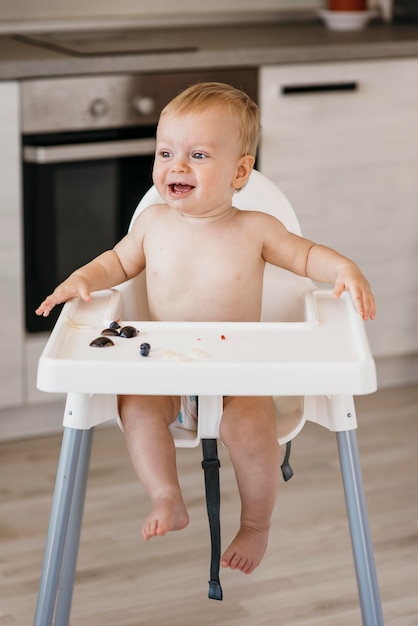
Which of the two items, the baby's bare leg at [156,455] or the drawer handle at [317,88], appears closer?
the baby's bare leg at [156,455]

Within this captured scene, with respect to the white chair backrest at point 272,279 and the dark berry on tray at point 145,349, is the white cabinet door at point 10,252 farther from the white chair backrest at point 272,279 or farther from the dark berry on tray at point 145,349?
the dark berry on tray at point 145,349

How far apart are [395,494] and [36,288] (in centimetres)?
94

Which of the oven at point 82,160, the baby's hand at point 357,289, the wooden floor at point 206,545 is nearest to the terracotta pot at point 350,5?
the oven at point 82,160

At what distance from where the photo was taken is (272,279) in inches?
71.7

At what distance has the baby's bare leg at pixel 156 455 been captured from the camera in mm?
1469

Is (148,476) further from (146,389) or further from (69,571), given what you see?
(69,571)

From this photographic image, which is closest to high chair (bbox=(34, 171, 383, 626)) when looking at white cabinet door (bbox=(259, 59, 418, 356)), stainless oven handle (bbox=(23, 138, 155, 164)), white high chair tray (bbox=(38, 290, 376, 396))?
white high chair tray (bbox=(38, 290, 376, 396))

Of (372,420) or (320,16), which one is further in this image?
(320,16)

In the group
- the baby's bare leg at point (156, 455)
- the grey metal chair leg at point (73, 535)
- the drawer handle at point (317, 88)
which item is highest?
the drawer handle at point (317, 88)

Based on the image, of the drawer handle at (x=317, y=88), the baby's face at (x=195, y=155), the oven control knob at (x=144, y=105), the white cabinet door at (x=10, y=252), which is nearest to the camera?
the baby's face at (x=195, y=155)

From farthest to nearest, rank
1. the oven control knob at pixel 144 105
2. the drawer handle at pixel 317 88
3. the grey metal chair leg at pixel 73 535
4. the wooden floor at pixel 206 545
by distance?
1. the drawer handle at pixel 317 88
2. the oven control knob at pixel 144 105
3. the wooden floor at pixel 206 545
4. the grey metal chair leg at pixel 73 535

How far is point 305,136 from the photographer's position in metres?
2.75

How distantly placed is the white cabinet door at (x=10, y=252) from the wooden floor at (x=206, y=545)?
0.18 metres

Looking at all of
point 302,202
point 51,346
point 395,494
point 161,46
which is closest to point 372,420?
point 395,494
